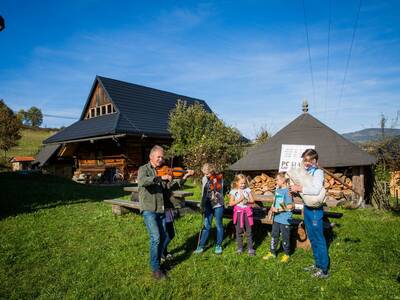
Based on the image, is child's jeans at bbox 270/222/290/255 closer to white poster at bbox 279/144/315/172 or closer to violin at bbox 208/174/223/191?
violin at bbox 208/174/223/191

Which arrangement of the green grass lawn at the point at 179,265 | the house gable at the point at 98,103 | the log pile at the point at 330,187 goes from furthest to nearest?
Result: the house gable at the point at 98,103 → the log pile at the point at 330,187 → the green grass lawn at the point at 179,265

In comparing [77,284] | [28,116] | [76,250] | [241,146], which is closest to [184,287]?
[77,284]

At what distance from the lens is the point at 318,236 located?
432 centimetres

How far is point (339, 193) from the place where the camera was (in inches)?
383

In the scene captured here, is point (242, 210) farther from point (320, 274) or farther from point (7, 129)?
point (7, 129)

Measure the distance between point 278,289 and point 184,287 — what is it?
1.28 meters

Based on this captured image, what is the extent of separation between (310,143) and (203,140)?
19.0 ft

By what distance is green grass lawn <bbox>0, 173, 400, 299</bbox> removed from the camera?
3963 millimetres

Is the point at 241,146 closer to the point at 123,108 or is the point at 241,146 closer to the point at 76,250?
the point at 123,108

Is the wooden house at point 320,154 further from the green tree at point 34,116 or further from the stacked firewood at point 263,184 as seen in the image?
the green tree at point 34,116

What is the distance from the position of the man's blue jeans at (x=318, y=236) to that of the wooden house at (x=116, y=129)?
15.2 m

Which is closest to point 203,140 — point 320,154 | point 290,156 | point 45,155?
point 290,156

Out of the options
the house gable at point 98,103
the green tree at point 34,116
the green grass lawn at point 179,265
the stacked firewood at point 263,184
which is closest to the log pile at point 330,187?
the stacked firewood at point 263,184

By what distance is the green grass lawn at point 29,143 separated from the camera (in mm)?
38531
